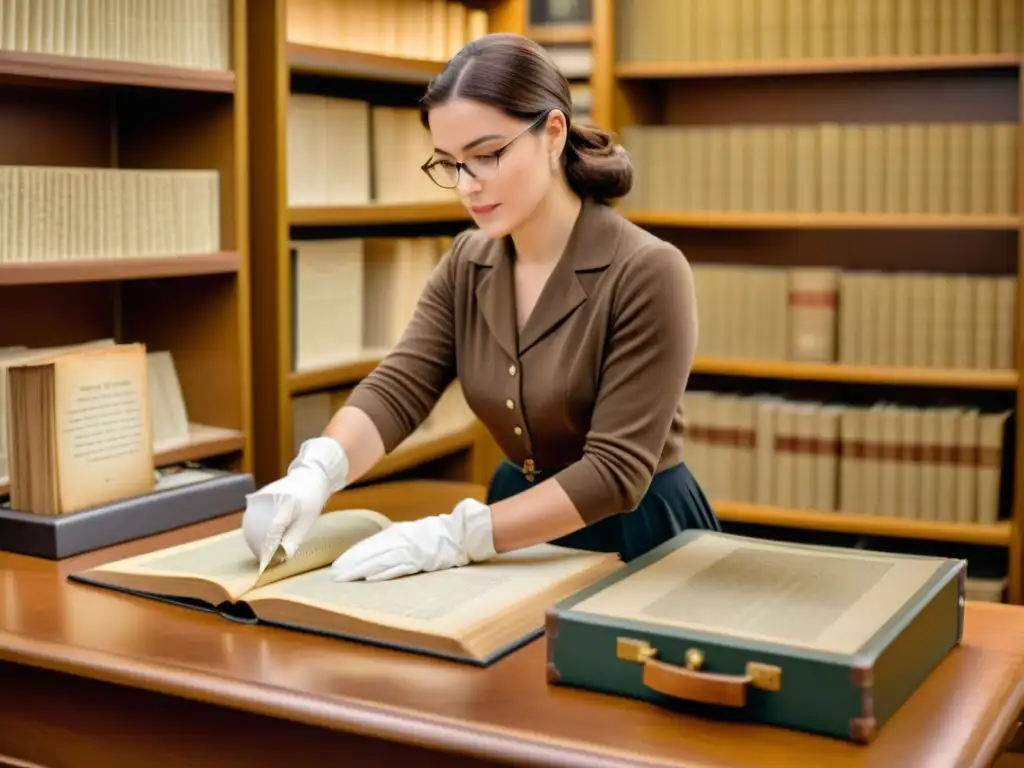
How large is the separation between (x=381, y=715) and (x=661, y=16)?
2.68m

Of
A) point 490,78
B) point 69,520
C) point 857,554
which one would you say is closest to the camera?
point 857,554

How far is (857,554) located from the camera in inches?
59.7

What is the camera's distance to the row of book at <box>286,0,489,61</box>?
279 centimetres

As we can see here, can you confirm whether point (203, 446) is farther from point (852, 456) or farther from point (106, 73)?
point (852, 456)

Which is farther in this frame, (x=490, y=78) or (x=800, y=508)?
(x=800, y=508)

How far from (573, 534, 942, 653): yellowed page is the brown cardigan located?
0.57 feet

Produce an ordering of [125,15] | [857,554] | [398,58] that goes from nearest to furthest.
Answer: [857,554] → [125,15] → [398,58]

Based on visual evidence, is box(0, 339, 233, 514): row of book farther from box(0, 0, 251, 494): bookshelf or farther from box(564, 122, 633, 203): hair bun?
box(564, 122, 633, 203): hair bun

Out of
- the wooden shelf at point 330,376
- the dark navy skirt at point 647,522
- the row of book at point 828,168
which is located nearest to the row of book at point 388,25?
the row of book at point 828,168

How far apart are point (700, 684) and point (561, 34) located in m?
2.65

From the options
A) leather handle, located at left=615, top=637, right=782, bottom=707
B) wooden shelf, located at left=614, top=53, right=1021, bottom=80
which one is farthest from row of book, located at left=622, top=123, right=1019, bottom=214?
leather handle, located at left=615, top=637, right=782, bottom=707

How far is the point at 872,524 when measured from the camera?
3.40 metres

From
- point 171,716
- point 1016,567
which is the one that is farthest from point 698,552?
point 1016,567

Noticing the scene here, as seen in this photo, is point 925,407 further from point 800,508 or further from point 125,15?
point 125,15
